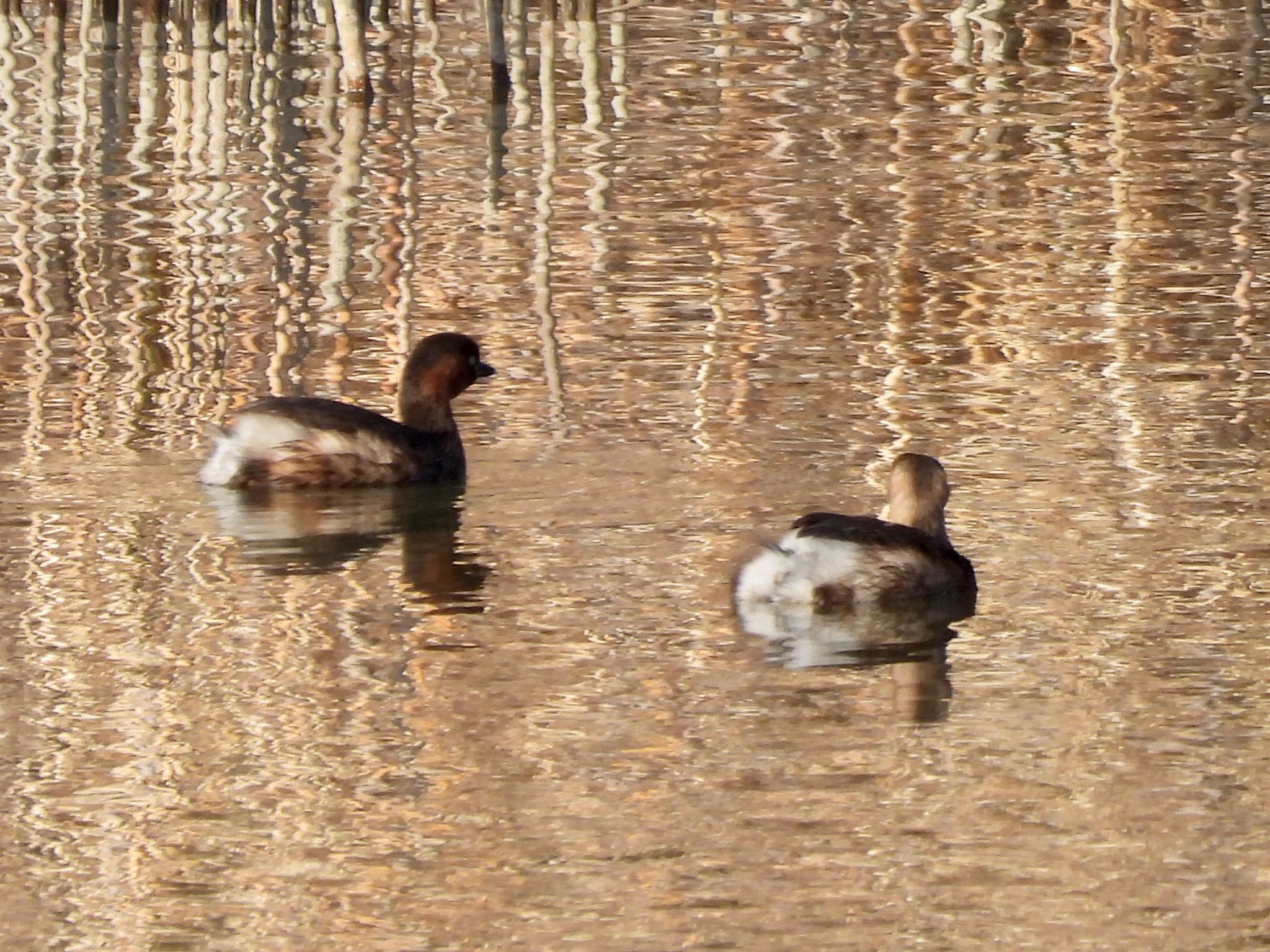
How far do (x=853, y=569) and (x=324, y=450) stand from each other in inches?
81.8

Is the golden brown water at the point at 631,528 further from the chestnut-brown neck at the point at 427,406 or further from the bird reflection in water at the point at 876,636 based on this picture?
the chestnut-brown neck at the point at 427,406

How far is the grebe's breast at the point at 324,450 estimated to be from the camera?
8.80 meters

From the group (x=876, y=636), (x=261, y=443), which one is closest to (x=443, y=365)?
(x=261, y=443)

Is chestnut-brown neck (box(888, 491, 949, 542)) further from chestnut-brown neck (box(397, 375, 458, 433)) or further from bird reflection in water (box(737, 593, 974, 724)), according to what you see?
chestnut-brown neck (box(397, 375, 458, 433))

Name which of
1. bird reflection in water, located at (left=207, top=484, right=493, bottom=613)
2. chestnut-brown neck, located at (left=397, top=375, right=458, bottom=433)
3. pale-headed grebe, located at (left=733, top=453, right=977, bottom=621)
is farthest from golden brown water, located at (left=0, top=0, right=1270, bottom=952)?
chestnut-brown neck, located at (left=397, top=375, right=458, bottom=433)

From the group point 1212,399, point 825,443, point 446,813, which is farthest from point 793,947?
point 1212,399

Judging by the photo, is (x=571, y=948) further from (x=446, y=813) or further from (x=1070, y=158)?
(x=1070, y=158)

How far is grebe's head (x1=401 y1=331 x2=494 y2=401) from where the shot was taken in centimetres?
941

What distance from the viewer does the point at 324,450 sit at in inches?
351

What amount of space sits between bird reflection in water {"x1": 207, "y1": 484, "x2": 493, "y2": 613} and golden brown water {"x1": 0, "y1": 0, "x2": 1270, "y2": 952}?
3 cm

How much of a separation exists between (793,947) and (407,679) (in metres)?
1.87

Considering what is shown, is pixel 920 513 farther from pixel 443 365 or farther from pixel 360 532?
pixel 443 365

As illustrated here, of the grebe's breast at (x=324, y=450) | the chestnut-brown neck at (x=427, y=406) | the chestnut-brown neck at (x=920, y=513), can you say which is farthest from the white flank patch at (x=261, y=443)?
the chestnut-brown neck at (x=920, y=513)

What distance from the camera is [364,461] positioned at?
908 cm
